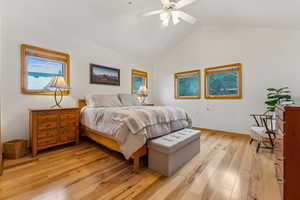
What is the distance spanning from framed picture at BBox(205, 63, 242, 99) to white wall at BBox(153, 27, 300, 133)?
0.44 ft

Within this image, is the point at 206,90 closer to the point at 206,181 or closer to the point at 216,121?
the point at 216,121

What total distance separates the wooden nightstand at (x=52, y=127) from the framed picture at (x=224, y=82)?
12.2 feet

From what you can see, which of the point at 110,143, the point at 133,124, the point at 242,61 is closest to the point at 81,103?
the point at 110,143

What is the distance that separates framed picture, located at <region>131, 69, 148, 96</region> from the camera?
15.4 feet

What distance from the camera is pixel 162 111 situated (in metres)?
2.26

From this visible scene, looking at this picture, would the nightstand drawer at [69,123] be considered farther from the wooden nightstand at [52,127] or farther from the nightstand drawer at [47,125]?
the nightstand drawer at [47,125]

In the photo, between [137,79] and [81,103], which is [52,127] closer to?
[81,103]

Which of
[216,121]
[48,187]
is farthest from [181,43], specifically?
→ [48,187]

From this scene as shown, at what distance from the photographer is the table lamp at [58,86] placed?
100 inches

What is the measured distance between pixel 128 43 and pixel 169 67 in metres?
1.85

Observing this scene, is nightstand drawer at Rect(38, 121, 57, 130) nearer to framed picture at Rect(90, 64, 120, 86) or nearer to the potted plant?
framed picture at Rect(90, 64, 120, 86)

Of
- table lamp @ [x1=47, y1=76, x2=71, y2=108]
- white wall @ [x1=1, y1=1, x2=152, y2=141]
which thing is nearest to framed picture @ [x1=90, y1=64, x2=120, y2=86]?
white wall @ [x1=1, y1=1, x2=152, y2=141]

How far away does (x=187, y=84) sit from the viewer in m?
4.62

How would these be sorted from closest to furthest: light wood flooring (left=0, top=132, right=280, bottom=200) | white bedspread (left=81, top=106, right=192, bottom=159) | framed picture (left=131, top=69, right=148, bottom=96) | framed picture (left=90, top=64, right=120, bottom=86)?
1. light wood flooring (left=0, top=132, right=280, bottom=200)
2. white bedspread (left=81, top=106, right=192, bottom=159)
3. framed picture (left=90, top=64, right=120, bottom=86)
4. framed picture (left=131, top=69, right=148, bottom=96)
